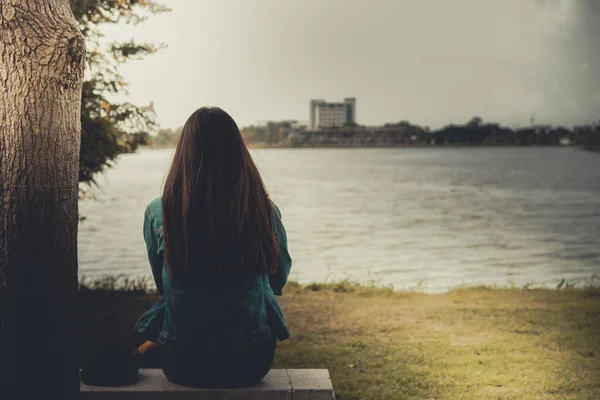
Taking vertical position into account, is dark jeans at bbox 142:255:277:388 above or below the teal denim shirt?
below

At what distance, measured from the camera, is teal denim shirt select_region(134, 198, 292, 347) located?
10.7ft

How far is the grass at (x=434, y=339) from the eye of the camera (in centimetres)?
525

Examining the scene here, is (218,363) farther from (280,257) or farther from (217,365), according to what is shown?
(280,257)

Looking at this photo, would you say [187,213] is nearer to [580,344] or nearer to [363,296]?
[580,344]

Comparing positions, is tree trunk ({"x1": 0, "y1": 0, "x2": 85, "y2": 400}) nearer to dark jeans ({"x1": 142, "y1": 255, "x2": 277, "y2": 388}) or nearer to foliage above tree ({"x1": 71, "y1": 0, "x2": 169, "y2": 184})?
dark jeans ({"x1": 142, "y1": 255, "x2": 277, "y2": 388})

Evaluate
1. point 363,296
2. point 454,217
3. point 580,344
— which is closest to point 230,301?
point 580,344

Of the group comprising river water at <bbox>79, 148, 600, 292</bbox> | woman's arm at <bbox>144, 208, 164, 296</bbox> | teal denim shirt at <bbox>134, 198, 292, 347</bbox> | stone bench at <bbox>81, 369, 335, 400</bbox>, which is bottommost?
river water at <bbox>79, 148, 600, 292</bbox>

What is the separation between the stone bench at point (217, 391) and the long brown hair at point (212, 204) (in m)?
0.57

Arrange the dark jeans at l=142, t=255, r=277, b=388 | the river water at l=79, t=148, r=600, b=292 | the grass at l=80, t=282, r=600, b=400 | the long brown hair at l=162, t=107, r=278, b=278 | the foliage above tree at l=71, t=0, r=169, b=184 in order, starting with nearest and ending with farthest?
the long brown hair at l=162, t=107, r=278, b=278 < the dark jeans at l=142, t=255, r=277, b=388 < the grass at l=80, t=282, r=600, b=400 < the foliage above tree at l=71, t=0, r=169, b=184 < the river water at l=79, t=148, r=600, b=292

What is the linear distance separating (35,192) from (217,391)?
1220 millimetres

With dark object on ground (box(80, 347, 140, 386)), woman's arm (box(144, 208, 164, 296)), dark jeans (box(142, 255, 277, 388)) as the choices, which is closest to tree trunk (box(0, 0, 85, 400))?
dark object on ground (box(80, 347, 140, 386))

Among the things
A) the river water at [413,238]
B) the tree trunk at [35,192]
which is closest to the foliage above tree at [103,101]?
the river water at [413,238]

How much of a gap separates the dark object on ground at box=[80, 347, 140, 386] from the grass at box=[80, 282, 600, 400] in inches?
76.5

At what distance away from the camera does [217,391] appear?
10.9ft
